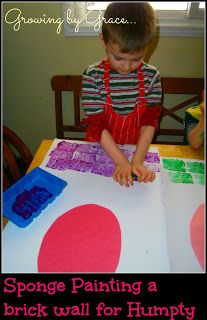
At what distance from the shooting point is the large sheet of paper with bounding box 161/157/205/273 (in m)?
0.69

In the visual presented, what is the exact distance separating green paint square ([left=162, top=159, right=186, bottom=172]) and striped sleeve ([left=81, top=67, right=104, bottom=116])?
10.8 inches

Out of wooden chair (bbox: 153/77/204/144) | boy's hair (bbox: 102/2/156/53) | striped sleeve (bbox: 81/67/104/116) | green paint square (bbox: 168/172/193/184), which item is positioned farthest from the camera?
wooden chair (bbox: 153/77/204/144)

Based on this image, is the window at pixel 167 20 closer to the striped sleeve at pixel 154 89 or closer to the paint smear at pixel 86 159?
the striped sleeve at pixel 154 89

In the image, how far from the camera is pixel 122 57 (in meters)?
0.85

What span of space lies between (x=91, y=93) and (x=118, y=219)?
17.3 inches

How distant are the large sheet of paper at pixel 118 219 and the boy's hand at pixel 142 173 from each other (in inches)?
0.6

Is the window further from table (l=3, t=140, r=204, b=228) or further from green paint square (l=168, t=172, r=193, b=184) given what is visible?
green paint square (l=168, t=172, r=193, b=184)

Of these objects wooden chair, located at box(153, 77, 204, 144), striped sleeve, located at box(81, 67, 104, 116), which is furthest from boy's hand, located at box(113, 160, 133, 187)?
wooden chair, located at box(153, 77, 204, 144)

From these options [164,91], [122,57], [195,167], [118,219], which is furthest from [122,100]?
[164,91]

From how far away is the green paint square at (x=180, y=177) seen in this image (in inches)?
35.2

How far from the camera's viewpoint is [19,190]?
0.83m
